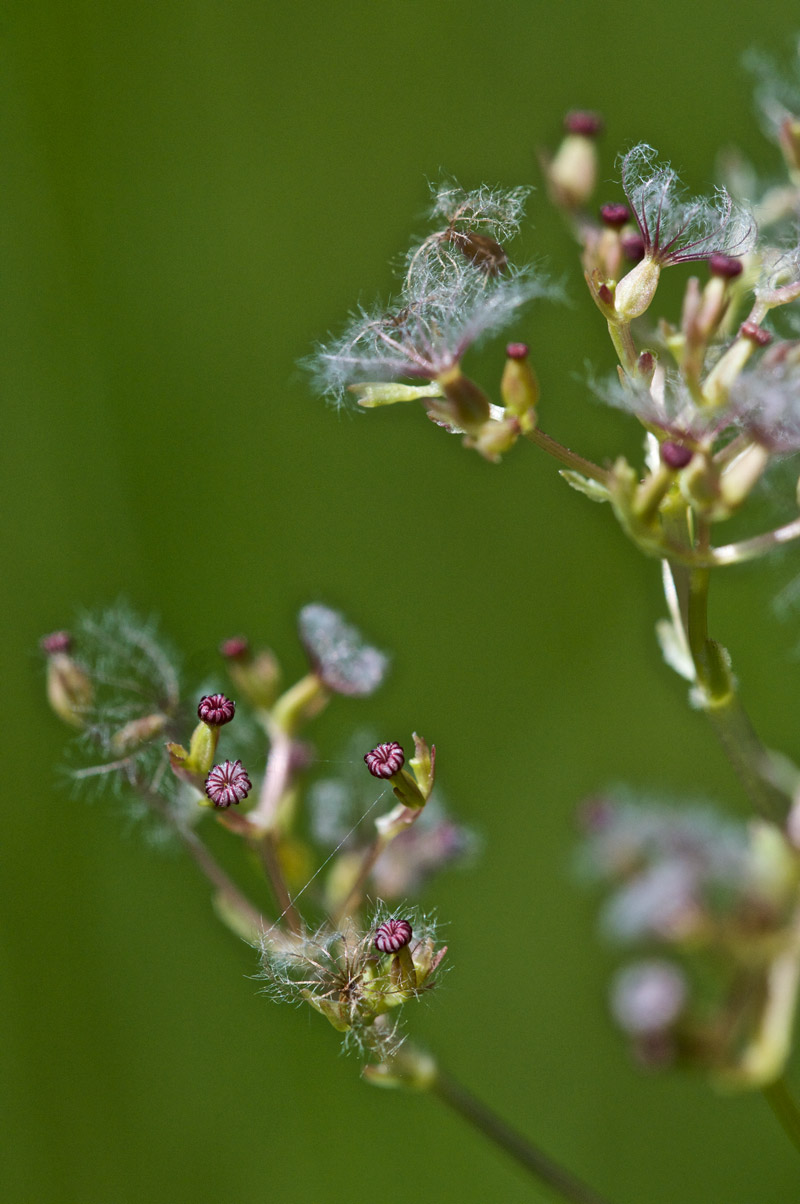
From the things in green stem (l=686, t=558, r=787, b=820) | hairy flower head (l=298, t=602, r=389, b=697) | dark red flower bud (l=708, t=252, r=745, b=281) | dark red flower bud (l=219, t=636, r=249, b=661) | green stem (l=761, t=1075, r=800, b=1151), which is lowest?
green stem (l=761, t=1075, r=800, b=1151)

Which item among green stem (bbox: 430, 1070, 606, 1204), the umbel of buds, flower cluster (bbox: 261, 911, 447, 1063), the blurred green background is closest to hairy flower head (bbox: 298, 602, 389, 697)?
the umbel of buds

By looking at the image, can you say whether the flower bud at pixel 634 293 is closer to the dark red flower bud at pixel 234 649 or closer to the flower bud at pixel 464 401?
the flower bud at pixel 464 401

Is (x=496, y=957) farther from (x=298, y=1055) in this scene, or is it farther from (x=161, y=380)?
(x=161, y=380)

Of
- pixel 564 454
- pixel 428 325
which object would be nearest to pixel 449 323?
pixel 428 325

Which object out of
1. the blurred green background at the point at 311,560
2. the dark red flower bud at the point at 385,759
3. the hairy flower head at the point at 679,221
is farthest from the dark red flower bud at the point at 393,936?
the blurred green background at the point at 311,560

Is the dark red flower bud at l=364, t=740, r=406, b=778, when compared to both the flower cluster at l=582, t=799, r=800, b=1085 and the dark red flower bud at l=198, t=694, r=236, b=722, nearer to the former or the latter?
the dark red flower bud at l=198, t=694, r=236, b=722

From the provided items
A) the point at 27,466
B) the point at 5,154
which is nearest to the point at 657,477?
the point at 27,466

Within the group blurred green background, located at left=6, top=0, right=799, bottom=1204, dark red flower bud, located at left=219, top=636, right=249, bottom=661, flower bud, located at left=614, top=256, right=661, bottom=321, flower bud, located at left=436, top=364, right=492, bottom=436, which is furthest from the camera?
blurred green background, located at left=6, top=0, right=799, bottom=1204
